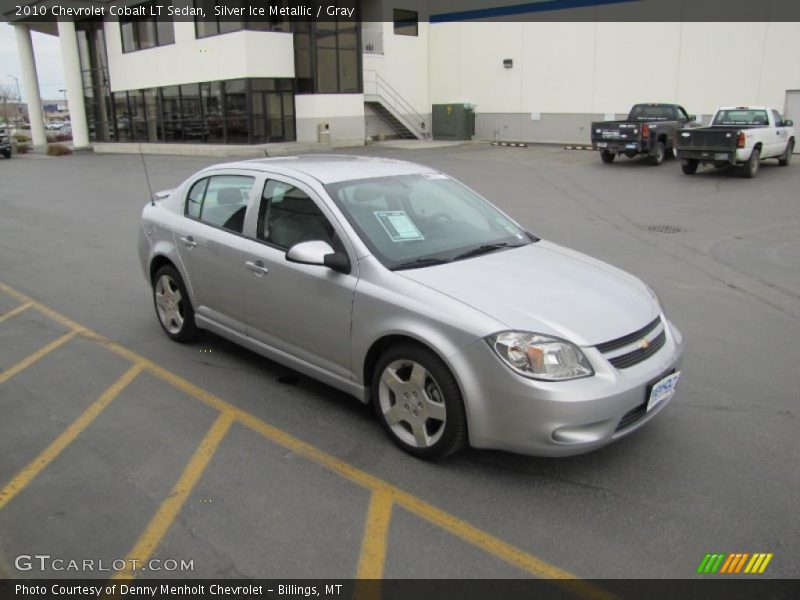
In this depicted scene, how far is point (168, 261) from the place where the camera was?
5914 millimetres

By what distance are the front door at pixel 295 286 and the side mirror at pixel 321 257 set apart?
7 cm

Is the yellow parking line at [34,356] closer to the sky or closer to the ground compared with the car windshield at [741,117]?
closer to the ground

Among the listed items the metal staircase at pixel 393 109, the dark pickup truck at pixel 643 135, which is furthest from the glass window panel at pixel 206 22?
the dark pickup truck at pixel 643 135

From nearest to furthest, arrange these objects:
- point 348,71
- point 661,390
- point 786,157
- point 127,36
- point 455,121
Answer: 1. point 661,390
2. point 786,157
3. point 348,71
4. point 455,121
5. point 127,36

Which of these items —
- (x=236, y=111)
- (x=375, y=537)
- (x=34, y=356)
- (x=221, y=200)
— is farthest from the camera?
(x=236, y=111)

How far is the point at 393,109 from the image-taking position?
34375mm

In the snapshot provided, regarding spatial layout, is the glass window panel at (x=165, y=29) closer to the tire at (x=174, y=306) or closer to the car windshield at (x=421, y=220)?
the tire at (x=174, y=306)

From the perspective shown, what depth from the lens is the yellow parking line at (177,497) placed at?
316 cm

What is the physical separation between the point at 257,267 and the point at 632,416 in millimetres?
2640

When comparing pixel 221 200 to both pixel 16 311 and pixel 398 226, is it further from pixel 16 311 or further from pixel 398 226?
pixel 16 311

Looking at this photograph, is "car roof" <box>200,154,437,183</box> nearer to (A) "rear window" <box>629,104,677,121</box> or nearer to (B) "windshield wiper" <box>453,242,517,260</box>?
(B) "windshield wiper" <box>453,242,517,260</box>

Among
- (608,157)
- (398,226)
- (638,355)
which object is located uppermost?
(398,226)

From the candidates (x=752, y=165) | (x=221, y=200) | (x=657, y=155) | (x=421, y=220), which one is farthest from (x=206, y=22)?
(x=421, y=220)

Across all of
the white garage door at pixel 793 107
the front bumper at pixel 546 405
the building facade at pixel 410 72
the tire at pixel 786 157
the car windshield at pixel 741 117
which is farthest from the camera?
the building facade at pixel 410 72
